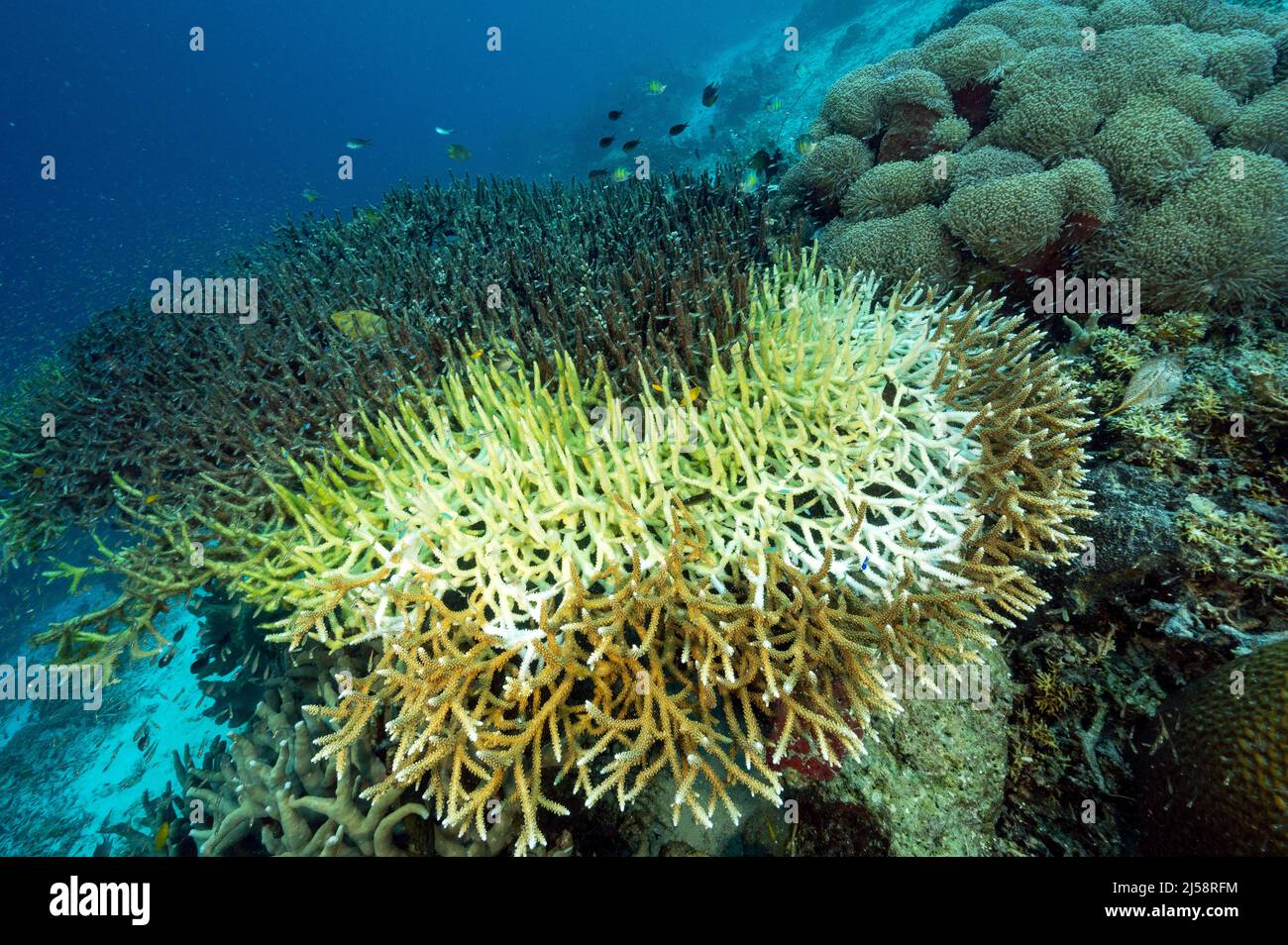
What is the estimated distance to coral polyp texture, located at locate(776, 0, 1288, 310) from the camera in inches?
149

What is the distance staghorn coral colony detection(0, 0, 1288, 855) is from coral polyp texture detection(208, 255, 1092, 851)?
0.02 metres

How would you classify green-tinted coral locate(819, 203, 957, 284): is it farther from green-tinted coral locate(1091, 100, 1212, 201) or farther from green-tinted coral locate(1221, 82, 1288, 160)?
green-tinted coral locate(1221, 82, 1288, 160)

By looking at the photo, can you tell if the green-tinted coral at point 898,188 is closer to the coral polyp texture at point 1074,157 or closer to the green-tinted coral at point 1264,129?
the coral polyp texture at point 1074,157

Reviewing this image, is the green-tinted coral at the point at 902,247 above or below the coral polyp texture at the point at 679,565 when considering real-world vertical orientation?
above

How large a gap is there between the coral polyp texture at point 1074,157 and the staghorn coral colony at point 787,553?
0.04 m

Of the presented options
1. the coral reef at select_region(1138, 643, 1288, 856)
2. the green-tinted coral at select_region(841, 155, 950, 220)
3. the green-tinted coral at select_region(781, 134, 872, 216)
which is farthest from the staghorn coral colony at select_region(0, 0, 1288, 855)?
the green-tinted coral at select_region(781, 134, 872, 216)

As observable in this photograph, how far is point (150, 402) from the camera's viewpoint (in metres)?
5.11

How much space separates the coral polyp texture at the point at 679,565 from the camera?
7.24 feet

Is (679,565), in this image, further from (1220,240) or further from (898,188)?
(898,188)

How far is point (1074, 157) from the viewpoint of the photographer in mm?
4680

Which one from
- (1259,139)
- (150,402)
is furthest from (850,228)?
(150,402)

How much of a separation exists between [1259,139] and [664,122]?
2764 centimetres

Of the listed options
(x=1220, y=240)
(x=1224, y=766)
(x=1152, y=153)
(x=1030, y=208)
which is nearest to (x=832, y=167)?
(x=1030, y=208)

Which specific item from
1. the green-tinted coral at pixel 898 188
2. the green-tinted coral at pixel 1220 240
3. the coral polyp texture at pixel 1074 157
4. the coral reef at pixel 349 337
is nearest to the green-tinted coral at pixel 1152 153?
the coral polyp texture at pixel 1074 157
